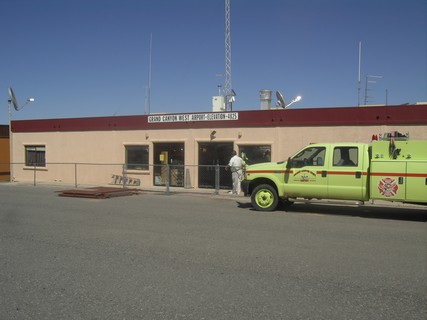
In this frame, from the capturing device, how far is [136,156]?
22.4 meters

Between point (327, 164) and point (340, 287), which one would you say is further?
point (327, 164)

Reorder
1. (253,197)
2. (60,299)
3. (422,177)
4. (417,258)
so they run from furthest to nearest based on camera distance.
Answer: (253,197)
(422,177)
(417,258)
(60,299)

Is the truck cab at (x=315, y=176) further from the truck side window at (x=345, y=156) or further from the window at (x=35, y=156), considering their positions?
the window at (x=35, y=156)

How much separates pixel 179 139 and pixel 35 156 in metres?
10.6

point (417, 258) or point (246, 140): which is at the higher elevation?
point (246, 140)

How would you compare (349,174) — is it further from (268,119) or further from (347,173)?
(268,119)

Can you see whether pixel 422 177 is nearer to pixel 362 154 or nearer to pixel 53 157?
pixel 362 154

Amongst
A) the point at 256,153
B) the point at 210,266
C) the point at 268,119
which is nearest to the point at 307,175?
the point at 210,266

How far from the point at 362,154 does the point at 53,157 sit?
19123 millimetres

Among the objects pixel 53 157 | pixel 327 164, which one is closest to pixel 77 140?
pixel 53 157

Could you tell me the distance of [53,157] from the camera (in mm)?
24953

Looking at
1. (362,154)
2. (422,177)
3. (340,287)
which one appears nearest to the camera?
(340,287)

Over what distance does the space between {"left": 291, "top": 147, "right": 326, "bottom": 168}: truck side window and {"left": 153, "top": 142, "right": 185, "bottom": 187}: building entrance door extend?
8.85 meters

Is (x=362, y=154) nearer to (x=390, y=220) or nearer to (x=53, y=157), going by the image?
(x=390, y=220)
